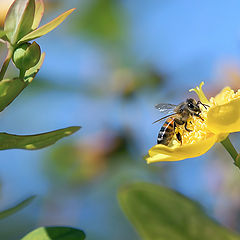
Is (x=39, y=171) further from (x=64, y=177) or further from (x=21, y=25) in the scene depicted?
(x=21, y=25)

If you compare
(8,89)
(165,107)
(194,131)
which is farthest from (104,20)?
(8,89)

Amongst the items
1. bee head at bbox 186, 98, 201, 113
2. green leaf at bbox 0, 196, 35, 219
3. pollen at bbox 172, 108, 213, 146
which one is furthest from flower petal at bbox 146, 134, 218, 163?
bee head at bbox 186, 98, 201, 113

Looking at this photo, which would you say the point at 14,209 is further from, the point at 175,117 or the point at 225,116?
the point at 175,117

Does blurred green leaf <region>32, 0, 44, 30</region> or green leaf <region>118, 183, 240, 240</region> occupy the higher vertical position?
blurred green leaf <region>32, 0, 44, 30</region>

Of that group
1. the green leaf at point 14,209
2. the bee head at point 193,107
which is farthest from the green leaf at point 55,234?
the bee head at point 193,107

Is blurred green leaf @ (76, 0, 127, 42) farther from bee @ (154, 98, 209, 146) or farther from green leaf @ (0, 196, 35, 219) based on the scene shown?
green leaf @ (0, 196, 35, 219)

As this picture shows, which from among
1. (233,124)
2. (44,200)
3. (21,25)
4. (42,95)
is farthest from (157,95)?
(21,25)

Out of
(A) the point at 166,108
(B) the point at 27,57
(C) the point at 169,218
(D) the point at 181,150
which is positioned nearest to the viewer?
(C) the point at 169,218
